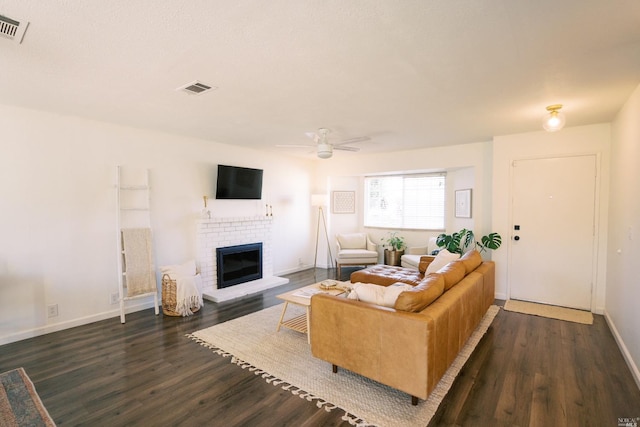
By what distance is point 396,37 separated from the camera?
1.93 meters

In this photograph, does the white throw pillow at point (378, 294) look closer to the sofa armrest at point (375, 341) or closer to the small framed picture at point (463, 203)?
the sofa armrest at point (375, 341)

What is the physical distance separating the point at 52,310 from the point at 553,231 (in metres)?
6.53

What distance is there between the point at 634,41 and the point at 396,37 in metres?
1.55

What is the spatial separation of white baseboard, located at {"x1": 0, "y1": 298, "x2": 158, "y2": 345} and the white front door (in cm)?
550

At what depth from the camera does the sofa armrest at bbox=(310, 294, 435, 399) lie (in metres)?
2.07

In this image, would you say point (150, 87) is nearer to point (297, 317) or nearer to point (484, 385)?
point (297, 317)

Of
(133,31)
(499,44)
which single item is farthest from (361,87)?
(133,31)

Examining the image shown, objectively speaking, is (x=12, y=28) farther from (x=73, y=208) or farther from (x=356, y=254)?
(x=356, y=254)

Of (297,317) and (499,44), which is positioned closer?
(499,44)

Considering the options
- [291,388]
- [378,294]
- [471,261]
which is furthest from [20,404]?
[471,261]

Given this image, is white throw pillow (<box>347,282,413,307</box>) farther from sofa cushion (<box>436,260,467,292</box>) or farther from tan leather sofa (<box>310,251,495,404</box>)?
sofa cushion (<box>436,260,467,292</box>)

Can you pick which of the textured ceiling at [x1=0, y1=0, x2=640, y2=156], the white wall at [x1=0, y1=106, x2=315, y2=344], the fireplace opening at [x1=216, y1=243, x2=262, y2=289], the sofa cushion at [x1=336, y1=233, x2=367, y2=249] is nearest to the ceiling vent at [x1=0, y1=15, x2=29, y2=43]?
the textured ceiling at [x1=0, y1=0, x2=640, y2=156]

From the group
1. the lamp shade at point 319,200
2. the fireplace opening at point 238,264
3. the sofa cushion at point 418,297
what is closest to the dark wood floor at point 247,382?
the sofa cushion at point 418,297

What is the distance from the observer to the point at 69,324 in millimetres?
3691
